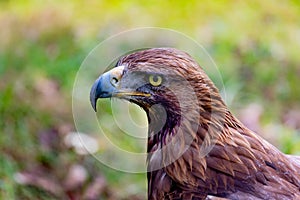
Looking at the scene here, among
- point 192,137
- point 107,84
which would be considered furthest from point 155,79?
point 192,137

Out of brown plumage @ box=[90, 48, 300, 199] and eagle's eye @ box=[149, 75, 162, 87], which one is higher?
eagle's eye @ box=[149, 75, 162, 87]

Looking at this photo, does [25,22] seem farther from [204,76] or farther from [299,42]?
[204,76]

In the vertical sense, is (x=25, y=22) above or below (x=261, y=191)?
above

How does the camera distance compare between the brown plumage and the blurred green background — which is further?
the blurred green background

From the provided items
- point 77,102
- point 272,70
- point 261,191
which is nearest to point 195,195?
point 261,191

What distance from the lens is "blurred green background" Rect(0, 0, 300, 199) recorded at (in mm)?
7270

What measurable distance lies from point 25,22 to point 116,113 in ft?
9.65

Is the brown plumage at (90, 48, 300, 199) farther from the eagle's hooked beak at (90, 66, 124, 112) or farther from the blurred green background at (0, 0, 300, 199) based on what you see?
the blurred green background at (0, 0, 300, 199)

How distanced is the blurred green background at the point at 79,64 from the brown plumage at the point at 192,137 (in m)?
2.15

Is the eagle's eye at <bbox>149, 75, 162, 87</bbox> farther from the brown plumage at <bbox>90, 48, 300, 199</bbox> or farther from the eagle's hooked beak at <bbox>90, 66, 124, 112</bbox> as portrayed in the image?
the eagle's hooked beak at <bbox>90, 66, 124, 112</bbox>

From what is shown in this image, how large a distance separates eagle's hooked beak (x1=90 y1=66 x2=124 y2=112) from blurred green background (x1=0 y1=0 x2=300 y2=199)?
2.22 metres

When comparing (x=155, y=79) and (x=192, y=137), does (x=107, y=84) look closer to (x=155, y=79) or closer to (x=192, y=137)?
(x=155, y=79)

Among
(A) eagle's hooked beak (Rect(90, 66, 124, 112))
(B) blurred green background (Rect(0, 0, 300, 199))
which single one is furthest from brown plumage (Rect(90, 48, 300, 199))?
(B) blurred green background (Rect(0, 0, 300, 199))

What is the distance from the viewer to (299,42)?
35.2 ft
